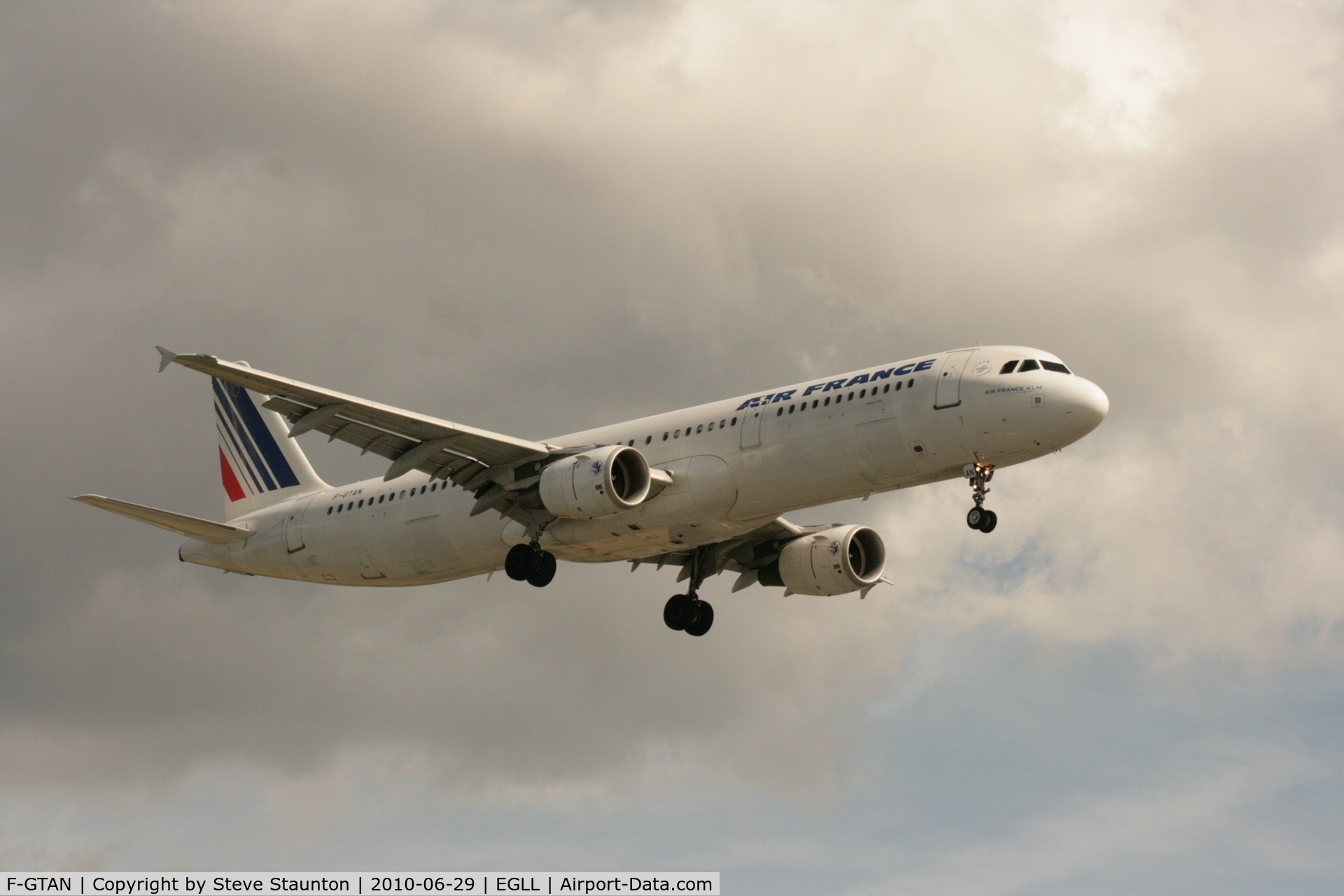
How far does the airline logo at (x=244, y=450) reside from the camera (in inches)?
2143

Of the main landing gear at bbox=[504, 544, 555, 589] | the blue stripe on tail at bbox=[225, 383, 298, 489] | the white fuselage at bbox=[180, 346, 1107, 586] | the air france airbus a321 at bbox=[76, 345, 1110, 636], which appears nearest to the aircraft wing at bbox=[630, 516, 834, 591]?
the air france airbus a321 at bbox=[76, 345, 1110, 636]

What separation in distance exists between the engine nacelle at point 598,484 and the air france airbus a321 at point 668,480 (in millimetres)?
51

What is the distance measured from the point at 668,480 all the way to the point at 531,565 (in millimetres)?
4932

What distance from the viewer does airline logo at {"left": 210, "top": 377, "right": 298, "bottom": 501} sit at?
54.4 metres

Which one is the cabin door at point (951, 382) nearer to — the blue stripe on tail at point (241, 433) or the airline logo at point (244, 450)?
the airline logo at point (244, 450)

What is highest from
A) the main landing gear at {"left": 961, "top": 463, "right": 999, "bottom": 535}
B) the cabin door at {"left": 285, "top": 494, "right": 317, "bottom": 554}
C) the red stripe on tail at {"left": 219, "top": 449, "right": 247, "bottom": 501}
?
the red stripe on tail at {"left": 219, "top": 449, "right": 247, "bottom": 501}

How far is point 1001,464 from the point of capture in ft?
128

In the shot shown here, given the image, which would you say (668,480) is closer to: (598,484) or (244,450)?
(598,484)

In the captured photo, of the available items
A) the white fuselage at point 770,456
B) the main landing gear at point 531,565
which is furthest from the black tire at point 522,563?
the white fuselage at point 770,456

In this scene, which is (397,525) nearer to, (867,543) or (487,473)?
(487,473)

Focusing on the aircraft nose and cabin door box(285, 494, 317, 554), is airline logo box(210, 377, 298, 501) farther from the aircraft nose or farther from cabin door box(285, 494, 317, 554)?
the aircraft nose

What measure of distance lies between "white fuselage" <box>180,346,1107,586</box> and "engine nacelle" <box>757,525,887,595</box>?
19.1ft

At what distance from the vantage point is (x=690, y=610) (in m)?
50.0

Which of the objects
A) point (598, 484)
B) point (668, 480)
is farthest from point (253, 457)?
point (668, 480)
